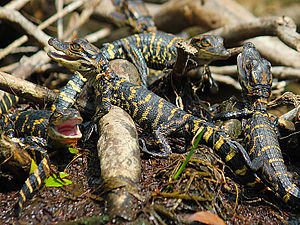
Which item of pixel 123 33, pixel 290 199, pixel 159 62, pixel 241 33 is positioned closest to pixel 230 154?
pixel 290 199

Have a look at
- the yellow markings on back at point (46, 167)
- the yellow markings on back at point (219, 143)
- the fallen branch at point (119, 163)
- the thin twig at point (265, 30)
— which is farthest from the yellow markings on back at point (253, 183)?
the thin twig at point (265, 30)

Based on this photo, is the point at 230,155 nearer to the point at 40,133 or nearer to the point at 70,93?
the point at 70,93

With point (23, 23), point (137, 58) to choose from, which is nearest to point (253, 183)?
point (137, 58)

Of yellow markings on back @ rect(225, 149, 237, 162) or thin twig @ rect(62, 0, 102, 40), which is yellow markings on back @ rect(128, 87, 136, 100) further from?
thin twig @ rect(62, 0, 102, 40)

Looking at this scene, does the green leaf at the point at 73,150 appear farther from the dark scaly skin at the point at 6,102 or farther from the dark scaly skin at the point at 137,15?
the dark scaly skin at the point at 137,15

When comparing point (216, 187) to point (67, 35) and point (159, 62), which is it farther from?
point (67, 35)

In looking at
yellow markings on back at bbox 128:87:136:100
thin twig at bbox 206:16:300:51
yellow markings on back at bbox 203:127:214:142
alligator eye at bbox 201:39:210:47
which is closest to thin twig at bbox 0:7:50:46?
yellow markings on back at bbox 128:87:136:100

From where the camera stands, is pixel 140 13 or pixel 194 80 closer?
pixel 194 80
